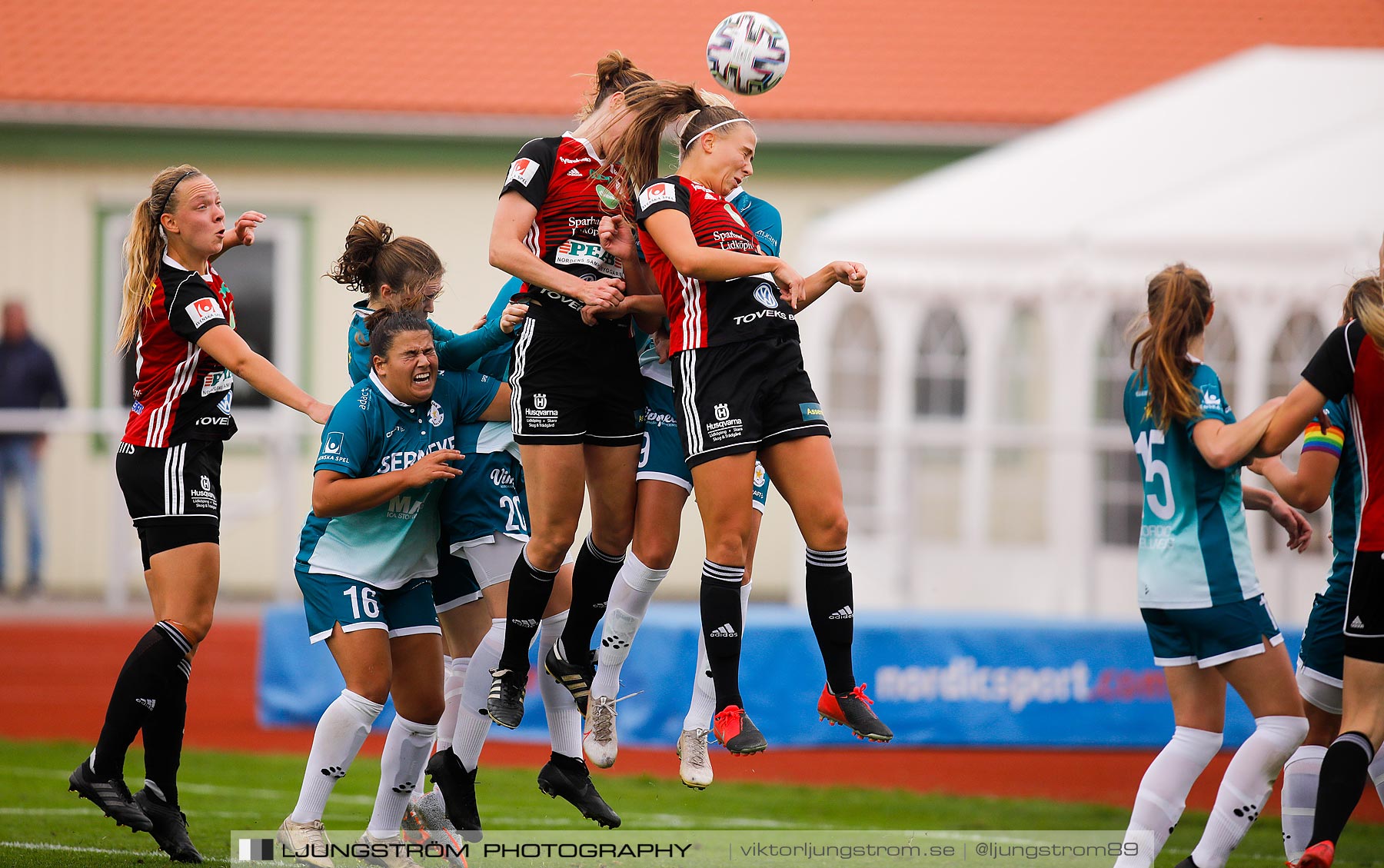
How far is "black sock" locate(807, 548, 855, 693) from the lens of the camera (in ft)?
17.8

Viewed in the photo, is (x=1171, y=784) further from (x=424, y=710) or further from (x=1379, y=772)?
(x=424, y=710)

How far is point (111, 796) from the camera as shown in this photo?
19.5 feet

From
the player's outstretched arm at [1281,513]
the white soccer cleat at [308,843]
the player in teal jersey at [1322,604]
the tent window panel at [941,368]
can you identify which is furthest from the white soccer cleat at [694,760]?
the tent window panel at [941,368]

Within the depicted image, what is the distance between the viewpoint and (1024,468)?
12.9 metres

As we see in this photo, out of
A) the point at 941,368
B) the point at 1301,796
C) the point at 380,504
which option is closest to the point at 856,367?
the point at 941,368

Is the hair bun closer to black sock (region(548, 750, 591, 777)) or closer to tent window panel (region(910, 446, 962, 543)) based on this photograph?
black sock (region(548, 750, 591, 777))

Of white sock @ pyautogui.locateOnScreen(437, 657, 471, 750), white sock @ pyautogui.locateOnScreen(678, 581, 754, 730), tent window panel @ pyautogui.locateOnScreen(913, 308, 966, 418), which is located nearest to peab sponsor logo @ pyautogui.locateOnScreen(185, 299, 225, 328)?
white sock @ pyautogui.locateOnScreen(437, 657, 471, 750)

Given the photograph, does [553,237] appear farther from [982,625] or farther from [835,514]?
[982,625]

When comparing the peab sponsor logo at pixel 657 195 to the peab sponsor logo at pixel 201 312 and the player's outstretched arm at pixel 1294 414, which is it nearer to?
the peab sponsor logo at pixel 201 312

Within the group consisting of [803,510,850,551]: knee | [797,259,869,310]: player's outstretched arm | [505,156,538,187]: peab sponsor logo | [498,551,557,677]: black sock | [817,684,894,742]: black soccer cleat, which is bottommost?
[817,684,894,742]: black soccer cleat

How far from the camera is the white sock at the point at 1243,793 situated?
18.2 ft

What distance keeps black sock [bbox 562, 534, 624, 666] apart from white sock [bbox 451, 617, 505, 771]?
0.97ft

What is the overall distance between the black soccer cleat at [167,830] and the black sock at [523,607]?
5.45 feet

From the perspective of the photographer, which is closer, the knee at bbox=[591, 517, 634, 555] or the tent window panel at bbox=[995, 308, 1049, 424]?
the knee at bbox=[591, 517, 634, 555]
